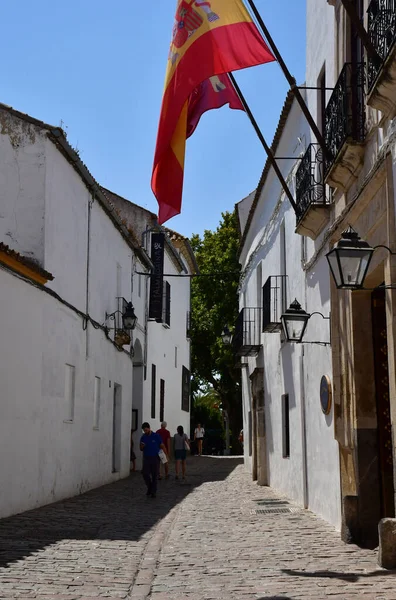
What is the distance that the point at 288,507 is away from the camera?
1365cm

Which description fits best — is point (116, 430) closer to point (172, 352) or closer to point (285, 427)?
point (285, 427)

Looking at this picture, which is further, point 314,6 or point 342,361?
point 314,6

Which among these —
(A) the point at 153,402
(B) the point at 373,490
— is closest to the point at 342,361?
(B) the point at 373,490

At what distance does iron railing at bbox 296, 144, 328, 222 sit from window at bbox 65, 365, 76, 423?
5836 mm

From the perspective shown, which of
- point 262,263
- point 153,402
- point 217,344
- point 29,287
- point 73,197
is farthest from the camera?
point 217,344

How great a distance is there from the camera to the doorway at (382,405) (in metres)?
9.10

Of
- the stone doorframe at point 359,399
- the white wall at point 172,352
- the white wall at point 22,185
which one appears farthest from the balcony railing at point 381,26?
the white wall at point 172,352

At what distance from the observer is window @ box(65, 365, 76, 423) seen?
15574 mm

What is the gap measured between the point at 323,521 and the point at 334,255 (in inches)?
210

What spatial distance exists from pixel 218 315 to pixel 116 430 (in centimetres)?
2081

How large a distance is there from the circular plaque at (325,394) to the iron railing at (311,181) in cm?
220

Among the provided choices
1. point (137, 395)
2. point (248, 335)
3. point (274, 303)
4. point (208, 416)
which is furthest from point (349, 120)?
point (208, 416)

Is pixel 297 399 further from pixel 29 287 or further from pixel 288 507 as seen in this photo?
pixel 29 287

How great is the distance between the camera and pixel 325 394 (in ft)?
36.4
